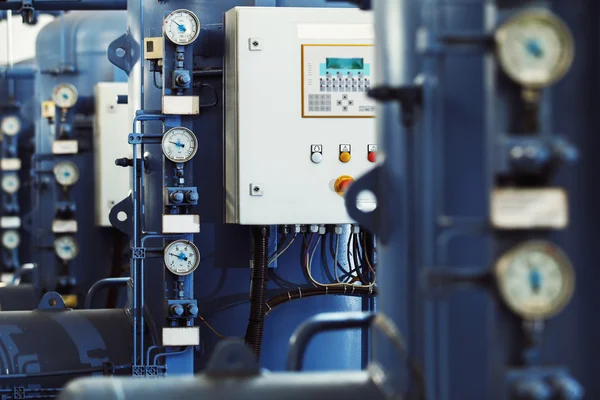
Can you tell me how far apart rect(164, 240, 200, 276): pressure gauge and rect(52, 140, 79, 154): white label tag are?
3123 millimetres

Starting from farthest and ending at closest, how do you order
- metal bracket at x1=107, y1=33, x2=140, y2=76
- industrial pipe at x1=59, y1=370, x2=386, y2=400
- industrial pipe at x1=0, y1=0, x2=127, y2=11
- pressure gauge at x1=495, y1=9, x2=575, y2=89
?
industrial pipe at x1=0, y1=0, x2=127, y2=11
metal bracket at x1=107, y1=33, x2=140, y2=76
industrial pipe at x1=59, y1=370, x2=386, y2=400
pressure gauge at x1=495, y1=9, x2=575, y2=89

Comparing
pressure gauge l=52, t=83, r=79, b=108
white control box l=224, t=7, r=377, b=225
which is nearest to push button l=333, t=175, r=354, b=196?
white control box l=224, t=7, r=377, b=225

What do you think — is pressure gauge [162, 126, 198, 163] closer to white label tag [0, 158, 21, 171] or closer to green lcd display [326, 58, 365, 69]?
green lcd display [326, 58, 365, 69]

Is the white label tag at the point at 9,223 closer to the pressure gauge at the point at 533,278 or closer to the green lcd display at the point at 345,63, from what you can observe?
the green lcd display at the point at 345,63

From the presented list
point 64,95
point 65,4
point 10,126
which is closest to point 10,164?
point 10,126

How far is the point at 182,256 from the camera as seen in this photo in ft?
17.3

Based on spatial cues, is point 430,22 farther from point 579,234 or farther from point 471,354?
point 471,354

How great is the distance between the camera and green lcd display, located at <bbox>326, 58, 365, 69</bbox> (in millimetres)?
5270

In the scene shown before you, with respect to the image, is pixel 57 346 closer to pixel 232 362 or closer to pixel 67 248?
pixel 67 248

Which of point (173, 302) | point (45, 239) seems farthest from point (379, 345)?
point (45, 239)

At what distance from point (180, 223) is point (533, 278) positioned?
3265 mm

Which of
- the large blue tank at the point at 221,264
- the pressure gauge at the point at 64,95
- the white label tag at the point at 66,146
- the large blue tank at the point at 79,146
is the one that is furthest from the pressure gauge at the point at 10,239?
the large blue tank at the point at 221,264

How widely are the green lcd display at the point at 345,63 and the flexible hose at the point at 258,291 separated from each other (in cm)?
83

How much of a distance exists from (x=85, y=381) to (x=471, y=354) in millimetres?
914
